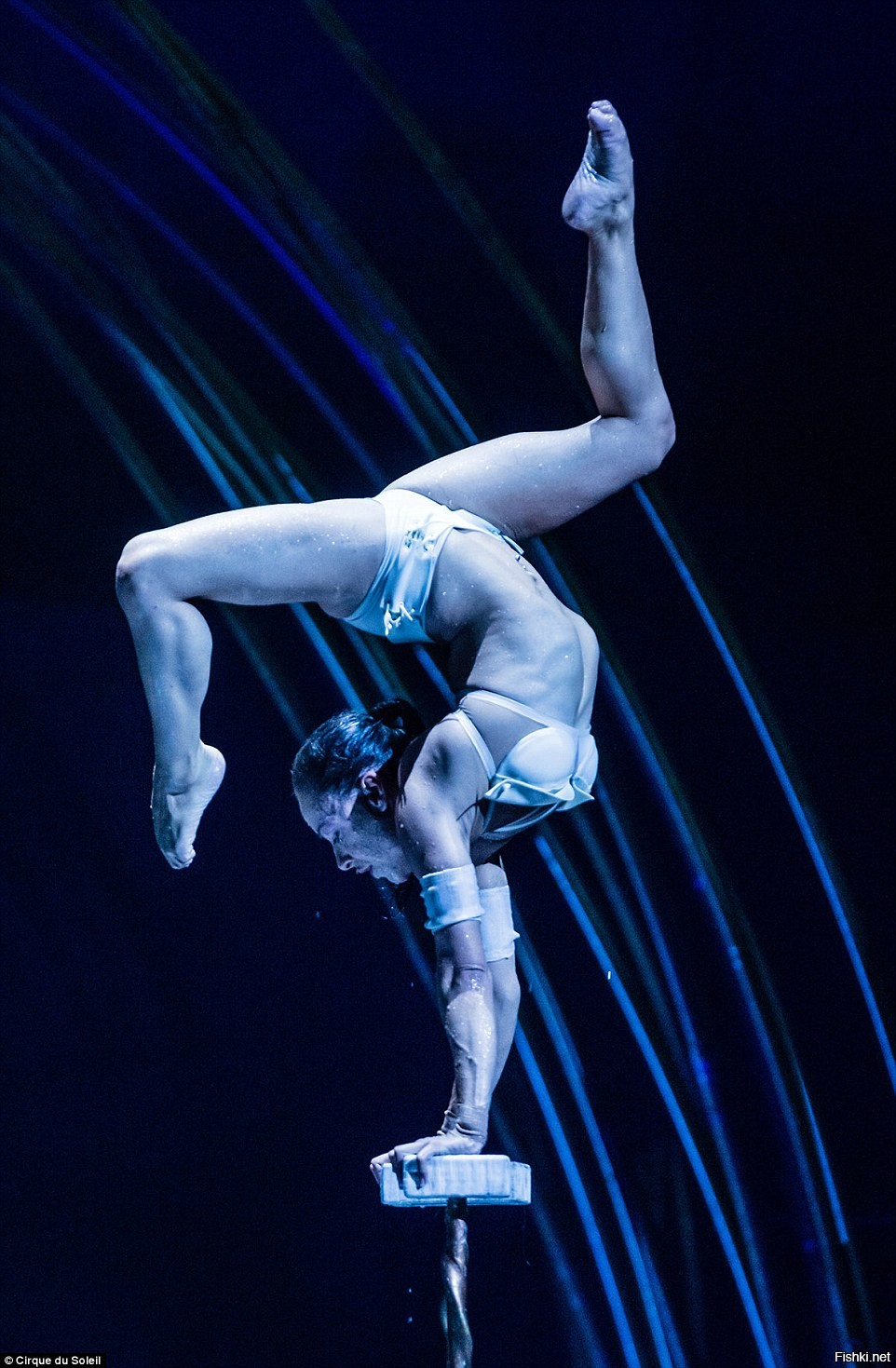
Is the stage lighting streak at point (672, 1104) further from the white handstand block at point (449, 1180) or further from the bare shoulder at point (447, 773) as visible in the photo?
the white handstand block at point (449, 1180)

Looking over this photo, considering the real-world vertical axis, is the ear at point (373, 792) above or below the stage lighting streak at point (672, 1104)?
above

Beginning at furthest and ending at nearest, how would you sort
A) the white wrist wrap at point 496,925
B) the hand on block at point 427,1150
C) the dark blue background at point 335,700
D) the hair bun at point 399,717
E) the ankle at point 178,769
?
the dark blue background at point 335,700 → the hair bun at point 399,717 → the white wrist wrap at point 496,925 → the ankle at point 178,769 → the hand on block at point 427,1150

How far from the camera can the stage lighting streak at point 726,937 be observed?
336 centimetres

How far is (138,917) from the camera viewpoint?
336cm

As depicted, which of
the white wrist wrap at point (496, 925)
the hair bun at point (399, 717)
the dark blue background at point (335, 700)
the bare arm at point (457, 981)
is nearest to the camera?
the bare arm at point (457, 981)

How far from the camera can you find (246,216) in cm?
336

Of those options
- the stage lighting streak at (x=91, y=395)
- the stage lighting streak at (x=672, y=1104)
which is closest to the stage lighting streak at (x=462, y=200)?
the stage lighting streak at (x=91, y=395)

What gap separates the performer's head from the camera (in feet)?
8.60

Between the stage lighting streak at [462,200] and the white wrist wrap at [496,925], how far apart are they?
1270 millimetres

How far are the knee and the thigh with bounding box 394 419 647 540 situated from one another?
1.54 ft

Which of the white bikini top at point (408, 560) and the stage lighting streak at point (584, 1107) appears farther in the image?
the stage lighting streak at point (584, 1107)

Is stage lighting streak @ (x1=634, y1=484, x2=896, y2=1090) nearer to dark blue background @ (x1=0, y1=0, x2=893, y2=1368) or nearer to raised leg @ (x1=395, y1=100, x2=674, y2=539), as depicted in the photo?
dark blue background @ (x1=0, y1=0, x2=893, y2=1368)

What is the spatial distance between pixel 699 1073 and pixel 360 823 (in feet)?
3.90

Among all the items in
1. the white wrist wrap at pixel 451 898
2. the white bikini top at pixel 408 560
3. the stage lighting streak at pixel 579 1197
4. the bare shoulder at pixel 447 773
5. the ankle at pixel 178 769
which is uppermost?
the white bikini top at pixel 408 560
